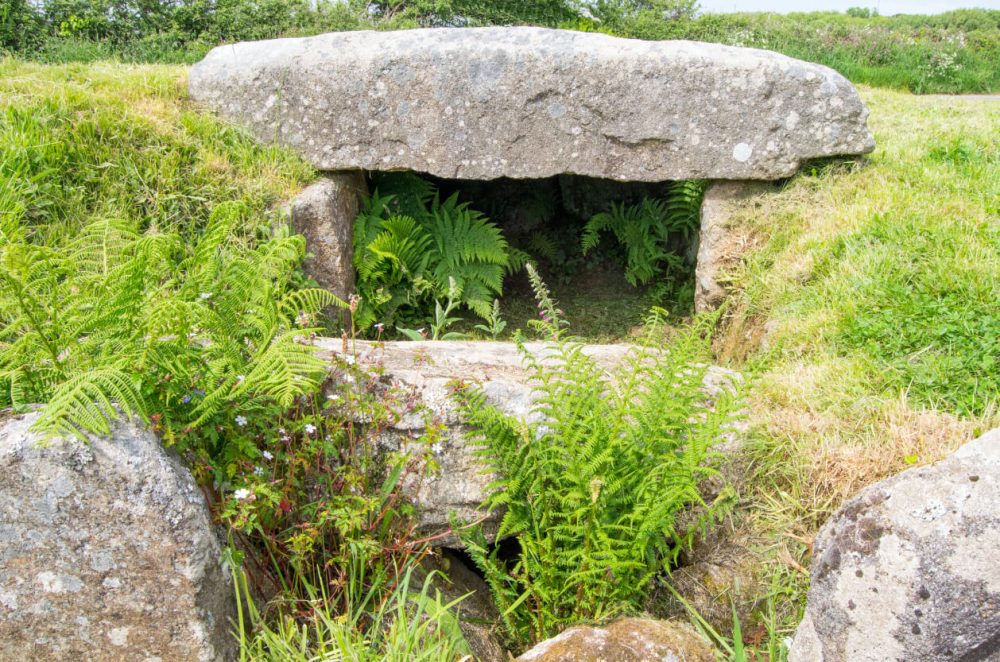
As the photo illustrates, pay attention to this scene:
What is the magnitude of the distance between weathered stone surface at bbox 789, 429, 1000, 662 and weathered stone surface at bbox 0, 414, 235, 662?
80.1 inches

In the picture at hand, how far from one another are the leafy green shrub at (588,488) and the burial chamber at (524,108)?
2.57m

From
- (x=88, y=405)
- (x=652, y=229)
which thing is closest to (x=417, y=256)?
(x=652, y=229)

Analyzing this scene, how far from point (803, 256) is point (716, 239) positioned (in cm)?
82

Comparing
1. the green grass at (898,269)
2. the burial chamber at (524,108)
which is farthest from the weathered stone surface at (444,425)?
the burial chamber at (524,108)

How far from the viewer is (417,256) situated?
5.91 m

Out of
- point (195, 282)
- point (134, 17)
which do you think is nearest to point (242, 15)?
point (134, 17)

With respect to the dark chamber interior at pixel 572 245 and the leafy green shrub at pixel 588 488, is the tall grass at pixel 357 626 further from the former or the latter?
the dark chamber interior at pixel 572 245

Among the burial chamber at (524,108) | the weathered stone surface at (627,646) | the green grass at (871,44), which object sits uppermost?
the green grass at (871,44)

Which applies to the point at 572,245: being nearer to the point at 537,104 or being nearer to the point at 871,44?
the point at 537,104

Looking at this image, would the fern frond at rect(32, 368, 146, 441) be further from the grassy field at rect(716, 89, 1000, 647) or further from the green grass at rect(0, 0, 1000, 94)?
the green grass at rect(0, 0, 1000, 94)

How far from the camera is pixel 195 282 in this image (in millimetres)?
3080

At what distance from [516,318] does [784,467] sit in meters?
3.29

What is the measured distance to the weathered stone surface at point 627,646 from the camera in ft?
8.00

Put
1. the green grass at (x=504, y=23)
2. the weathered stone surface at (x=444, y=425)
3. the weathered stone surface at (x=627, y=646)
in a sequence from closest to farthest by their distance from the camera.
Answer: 1. the weathered stone surface at (x=627, y=646)
2. the weathered stone surface at (x=444, y=425)
3. the green grass at (x=504, y=23)
